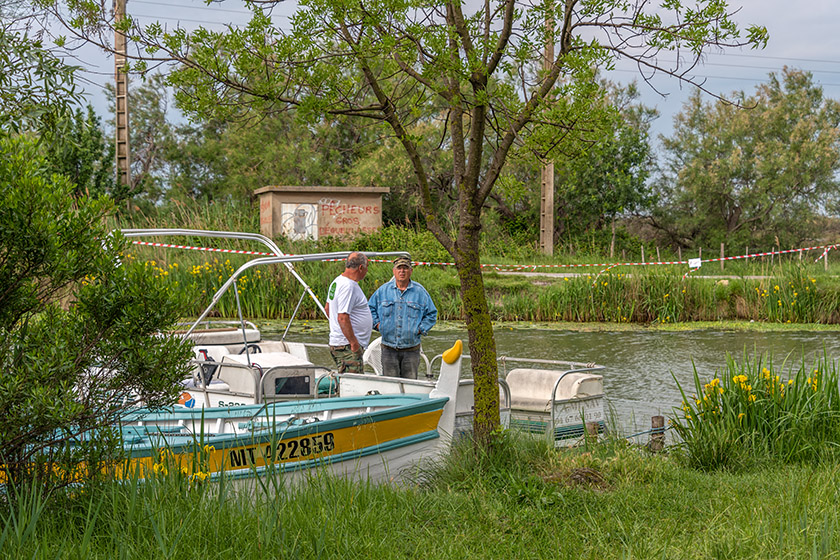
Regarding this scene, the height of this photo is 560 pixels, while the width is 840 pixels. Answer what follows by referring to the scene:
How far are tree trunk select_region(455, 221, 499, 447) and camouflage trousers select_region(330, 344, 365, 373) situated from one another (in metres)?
2.62

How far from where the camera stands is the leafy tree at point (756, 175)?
132 ft

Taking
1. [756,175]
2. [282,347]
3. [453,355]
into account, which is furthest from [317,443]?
[756,175]

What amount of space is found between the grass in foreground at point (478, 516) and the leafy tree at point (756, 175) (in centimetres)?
3570

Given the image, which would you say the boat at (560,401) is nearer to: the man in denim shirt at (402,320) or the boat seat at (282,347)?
the man in denim shirt at (402,320)

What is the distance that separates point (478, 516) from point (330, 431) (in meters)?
1.79

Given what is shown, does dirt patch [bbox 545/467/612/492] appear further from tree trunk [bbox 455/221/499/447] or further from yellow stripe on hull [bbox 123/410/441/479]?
yellow stripe on hull [bbox 123/410/441/479]

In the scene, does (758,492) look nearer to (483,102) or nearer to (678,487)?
(678,487)

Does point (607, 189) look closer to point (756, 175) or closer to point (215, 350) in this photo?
Answer: point (756, 175)

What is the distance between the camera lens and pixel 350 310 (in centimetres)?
881

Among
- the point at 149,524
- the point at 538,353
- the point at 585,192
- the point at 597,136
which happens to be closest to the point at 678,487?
the point at 597,136

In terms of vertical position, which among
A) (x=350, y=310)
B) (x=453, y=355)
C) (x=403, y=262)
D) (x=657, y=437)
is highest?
(x=403, y=262)

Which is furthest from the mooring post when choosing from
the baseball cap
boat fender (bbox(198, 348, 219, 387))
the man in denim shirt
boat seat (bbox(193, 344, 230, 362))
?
boat seat (bbox(193, 344, 230, 362))

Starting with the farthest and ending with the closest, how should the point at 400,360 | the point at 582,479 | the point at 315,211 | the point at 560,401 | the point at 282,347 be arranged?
1. the point at 315,211
2. the point at 282,347
3. the point at 400,360
4. the point at 560,401
5. the point at 582,479

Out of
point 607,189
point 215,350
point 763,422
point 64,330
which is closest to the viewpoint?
point 64,330
